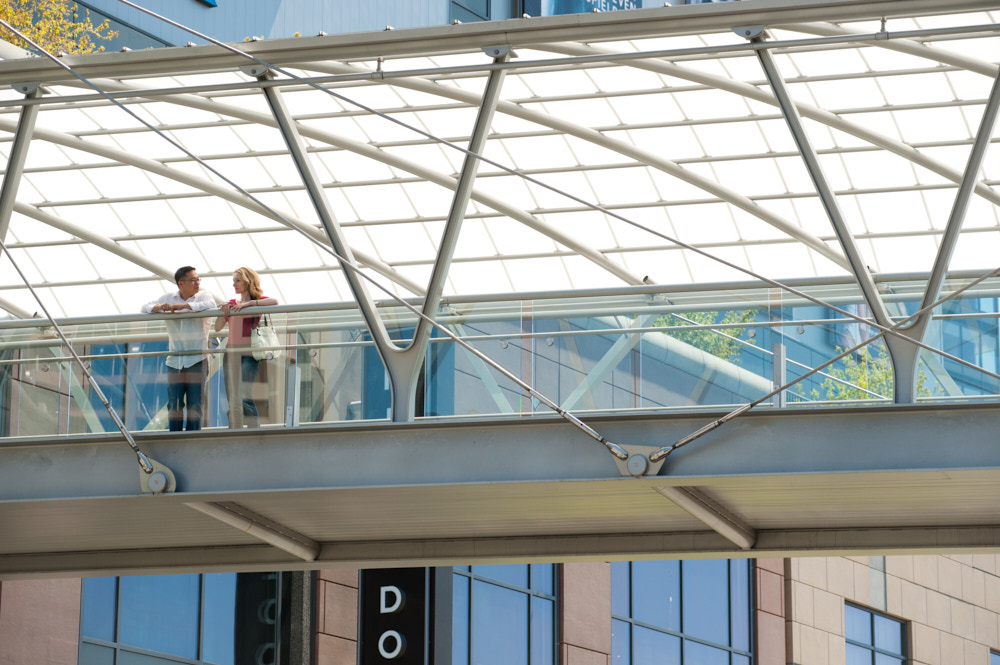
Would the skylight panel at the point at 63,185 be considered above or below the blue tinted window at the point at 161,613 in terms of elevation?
above

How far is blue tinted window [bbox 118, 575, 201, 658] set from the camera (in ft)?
81.4

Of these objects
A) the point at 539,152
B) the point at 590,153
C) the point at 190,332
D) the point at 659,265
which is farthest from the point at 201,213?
the point at 190,332

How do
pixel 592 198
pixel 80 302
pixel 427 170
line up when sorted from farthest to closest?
pixel 80 302 < pixel 592 198 < pixel 427 170

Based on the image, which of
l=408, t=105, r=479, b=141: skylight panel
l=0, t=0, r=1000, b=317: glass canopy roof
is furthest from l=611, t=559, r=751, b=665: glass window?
l=408, t=105, r=479, b=141: skylight panel

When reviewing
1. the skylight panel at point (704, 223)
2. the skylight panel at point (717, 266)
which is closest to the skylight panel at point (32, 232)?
the skylight panel at point (704, 223)

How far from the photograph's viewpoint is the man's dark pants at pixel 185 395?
17641 mm

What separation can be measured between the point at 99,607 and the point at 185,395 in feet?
25.4

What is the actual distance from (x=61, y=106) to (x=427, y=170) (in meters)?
7.42

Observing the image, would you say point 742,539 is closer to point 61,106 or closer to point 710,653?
point 61,106

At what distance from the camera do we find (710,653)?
39.4 meters

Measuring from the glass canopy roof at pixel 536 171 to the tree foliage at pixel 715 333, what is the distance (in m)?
7.49

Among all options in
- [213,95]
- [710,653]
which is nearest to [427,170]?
[213,95]

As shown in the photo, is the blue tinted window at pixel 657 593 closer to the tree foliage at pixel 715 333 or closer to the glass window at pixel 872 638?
the glass window at pixel 872 638

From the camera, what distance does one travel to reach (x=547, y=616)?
33.5 m
